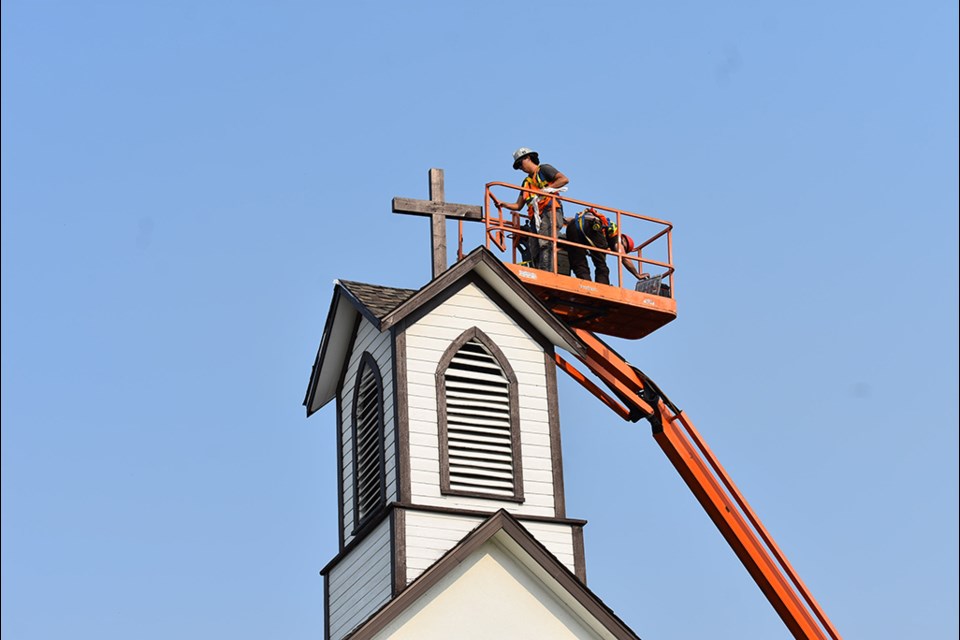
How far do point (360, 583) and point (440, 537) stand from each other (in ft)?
4.95

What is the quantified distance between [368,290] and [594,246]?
4.23 m

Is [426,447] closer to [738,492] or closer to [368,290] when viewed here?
[368,290]

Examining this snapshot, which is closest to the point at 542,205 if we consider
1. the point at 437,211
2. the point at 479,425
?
the point at 437,211

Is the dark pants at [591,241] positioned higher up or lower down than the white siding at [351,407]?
higher up

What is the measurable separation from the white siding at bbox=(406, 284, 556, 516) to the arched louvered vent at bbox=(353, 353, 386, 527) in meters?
0.76

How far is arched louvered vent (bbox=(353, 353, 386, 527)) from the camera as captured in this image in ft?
84.0

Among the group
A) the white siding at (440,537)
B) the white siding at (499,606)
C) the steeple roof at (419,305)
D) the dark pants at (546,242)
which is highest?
the dark pants at (546,242)

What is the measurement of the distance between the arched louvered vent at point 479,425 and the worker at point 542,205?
327 centimetres

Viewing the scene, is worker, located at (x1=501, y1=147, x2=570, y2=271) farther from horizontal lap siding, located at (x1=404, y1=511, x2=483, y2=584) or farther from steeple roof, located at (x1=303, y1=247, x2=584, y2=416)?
horizontal lap siding, located at (x1=404, y1=511, x2=483, y2=584)

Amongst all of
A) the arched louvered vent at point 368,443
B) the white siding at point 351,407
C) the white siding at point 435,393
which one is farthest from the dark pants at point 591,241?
the arched louvered vent at point 368,443

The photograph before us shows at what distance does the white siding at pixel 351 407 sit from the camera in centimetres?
2508

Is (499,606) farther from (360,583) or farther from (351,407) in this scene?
(351,407)

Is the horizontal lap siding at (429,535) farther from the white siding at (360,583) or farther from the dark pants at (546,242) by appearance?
the dark pants at (546,242)

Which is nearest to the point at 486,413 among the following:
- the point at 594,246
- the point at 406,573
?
the point at 406,573
